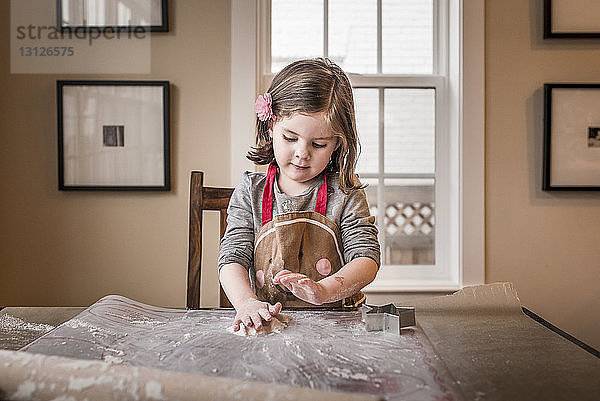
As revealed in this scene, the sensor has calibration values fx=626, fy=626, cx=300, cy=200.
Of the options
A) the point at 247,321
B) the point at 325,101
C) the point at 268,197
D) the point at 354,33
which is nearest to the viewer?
the point at 247,321

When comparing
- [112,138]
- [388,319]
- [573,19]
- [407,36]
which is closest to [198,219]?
[388,319]

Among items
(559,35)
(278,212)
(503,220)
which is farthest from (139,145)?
(559,35)

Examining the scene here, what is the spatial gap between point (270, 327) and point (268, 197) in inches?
14.2

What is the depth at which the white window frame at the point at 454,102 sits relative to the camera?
2.07 meters

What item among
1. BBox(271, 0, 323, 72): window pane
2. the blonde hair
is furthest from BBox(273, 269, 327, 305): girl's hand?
BBox(271, 0, 323, 72): window pane

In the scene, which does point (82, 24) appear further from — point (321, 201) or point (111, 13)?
point (321, 201)

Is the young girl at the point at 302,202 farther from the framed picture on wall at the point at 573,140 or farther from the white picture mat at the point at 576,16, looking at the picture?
the white picture mat at the point at 576,16

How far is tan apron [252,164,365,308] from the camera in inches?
46.9

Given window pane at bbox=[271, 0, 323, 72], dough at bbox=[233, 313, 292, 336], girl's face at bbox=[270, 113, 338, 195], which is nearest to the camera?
dough at bbox=[233, 313, 292, 336]

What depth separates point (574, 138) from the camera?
2.09 m

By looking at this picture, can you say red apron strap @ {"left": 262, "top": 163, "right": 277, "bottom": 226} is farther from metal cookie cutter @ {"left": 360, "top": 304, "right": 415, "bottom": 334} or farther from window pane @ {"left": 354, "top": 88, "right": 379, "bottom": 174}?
window pane @ {"left": 354, "top": 88, "right": 379, "bottom": 174}

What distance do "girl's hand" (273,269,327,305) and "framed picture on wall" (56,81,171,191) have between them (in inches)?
46.8

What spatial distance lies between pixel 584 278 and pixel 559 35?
0.82 metres

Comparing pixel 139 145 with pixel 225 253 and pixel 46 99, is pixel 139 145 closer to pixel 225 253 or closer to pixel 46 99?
pixel 46 99
